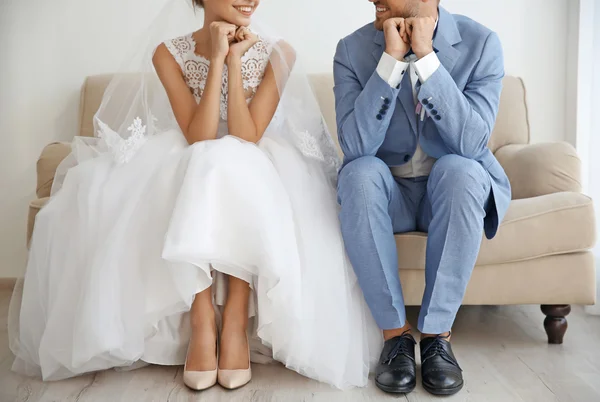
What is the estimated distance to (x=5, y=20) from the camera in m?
2.77

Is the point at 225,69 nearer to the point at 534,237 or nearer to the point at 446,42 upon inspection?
→ the point at 446,42

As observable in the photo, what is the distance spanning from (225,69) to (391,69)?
1.84 feet

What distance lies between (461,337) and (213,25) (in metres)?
1.20

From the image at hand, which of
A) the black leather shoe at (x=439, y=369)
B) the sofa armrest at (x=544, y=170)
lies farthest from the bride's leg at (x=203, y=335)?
the sofa armrest at (x=544, y=170)

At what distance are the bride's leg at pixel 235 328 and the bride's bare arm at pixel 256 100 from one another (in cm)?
43

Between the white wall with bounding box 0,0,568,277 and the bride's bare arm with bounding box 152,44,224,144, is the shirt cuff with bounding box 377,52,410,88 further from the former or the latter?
the white wall with bounding box 0,0,568,277

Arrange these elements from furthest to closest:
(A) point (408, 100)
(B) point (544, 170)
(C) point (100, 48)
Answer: (C) point (100, 48) < (B) point (544, 170) < (A) point (408, 100)

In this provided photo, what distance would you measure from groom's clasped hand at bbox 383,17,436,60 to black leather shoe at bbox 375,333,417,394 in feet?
2.37

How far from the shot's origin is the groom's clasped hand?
1.63 m

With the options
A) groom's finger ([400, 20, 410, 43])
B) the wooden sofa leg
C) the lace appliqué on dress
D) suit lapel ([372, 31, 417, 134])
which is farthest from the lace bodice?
the wooden sofa leg

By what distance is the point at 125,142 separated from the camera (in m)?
1.77

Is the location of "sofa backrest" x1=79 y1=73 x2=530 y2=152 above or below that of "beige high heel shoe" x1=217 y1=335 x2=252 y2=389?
above

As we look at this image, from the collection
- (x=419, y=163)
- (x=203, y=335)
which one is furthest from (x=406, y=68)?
(x=203, y=335)

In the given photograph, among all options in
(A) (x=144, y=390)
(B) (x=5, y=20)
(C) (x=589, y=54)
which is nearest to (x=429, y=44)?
(A) (x=144, y=390)
